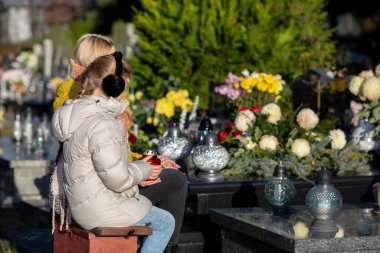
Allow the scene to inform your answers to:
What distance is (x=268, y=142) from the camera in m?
7.85

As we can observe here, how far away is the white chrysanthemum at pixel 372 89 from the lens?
7996 millimetres

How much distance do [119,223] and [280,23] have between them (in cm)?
748

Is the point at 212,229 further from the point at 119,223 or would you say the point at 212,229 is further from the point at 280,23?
the point at 280,23

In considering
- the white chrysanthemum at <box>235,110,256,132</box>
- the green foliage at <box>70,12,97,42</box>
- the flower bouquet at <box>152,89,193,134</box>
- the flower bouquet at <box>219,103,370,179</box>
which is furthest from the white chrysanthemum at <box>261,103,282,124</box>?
the green foliage at <box>70,12,97,42</box>

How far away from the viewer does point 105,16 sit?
37.0m

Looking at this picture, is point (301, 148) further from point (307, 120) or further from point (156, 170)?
point (156, 170)

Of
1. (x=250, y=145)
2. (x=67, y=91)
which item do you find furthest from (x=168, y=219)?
(x=250, y=145)

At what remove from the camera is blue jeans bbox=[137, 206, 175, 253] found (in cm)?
572

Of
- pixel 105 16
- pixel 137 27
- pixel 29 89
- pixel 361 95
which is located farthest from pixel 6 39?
pixel 361 95

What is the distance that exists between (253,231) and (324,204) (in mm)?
437

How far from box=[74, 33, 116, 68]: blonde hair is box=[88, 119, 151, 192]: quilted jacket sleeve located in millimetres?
713

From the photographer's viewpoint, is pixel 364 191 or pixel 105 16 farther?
pixel 105 16

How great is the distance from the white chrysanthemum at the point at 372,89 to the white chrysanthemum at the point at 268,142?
84 cm

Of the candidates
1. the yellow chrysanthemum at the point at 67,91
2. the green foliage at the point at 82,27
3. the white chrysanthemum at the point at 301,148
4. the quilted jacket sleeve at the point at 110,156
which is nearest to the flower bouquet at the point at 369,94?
the white chrysanthemum at the point at 301,148
